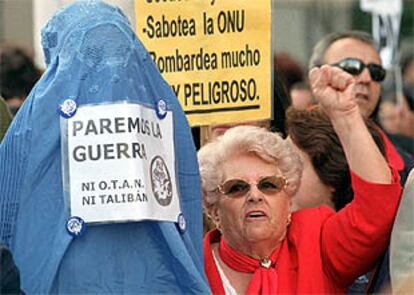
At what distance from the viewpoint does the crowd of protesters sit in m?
4.19

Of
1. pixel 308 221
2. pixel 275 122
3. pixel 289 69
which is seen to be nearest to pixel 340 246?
pixel 308 221

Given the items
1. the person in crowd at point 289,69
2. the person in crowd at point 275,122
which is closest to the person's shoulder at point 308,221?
the person in crowd at point 275,122

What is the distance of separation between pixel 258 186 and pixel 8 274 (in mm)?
1592

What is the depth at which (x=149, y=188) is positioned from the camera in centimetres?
424

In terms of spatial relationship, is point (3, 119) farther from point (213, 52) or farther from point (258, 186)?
point (258, 186)

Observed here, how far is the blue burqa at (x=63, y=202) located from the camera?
417cm

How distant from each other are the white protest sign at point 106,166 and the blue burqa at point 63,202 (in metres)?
0.04

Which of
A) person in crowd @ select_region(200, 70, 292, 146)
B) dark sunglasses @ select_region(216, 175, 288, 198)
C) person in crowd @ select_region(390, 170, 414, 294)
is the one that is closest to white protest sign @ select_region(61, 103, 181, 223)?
person in crowd @ select_region(390, 170, 414, 294)

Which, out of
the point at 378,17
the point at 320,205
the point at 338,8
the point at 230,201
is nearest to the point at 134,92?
the point at 230,201

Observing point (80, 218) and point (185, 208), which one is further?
point (185, 208)

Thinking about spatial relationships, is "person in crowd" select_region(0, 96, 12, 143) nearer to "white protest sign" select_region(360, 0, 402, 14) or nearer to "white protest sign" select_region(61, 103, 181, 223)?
"white protest sign" select_region(61, 103, 181, 223)

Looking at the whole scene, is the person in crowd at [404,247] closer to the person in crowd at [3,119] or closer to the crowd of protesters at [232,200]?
the crowd of protesters at [232,200]

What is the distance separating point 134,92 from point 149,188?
0.94 ft

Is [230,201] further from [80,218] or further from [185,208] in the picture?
[80,218]
